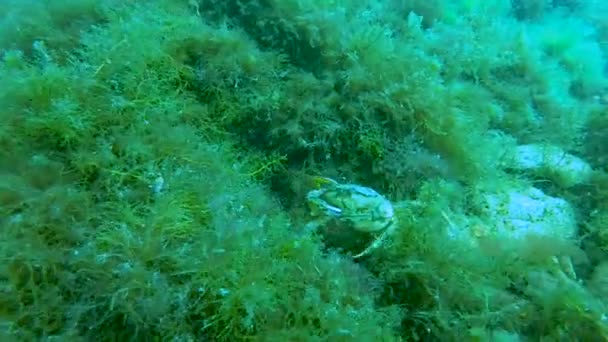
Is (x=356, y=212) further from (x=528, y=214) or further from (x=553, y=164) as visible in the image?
(x=553, y=164)

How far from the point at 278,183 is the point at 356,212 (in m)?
0.83

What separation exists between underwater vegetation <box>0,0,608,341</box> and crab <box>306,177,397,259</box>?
2 centimetres

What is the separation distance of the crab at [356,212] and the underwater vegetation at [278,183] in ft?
0.06

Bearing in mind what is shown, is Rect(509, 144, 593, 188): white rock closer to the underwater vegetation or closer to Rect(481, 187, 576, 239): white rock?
the underwater vegetation

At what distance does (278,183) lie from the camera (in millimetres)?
3701

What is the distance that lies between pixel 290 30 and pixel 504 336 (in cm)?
311

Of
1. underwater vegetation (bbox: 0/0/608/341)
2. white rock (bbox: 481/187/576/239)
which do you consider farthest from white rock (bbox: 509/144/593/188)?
white rock (bbox: 481/187/576/239)

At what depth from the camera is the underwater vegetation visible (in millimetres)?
2438

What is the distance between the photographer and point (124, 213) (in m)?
2.69

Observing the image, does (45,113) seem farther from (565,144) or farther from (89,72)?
(565,144)

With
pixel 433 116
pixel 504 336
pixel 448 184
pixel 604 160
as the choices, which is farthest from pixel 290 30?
pixel 604 160

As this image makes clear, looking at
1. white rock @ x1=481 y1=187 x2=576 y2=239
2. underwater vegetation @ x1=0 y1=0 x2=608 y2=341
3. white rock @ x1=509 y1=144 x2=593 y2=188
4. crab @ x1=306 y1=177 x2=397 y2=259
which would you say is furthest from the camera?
white rock @ x1=509 y1=144 x2=593 y2=188

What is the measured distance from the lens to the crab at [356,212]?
3.12 meters

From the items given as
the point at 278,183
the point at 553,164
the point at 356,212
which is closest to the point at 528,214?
the point at 553,164
